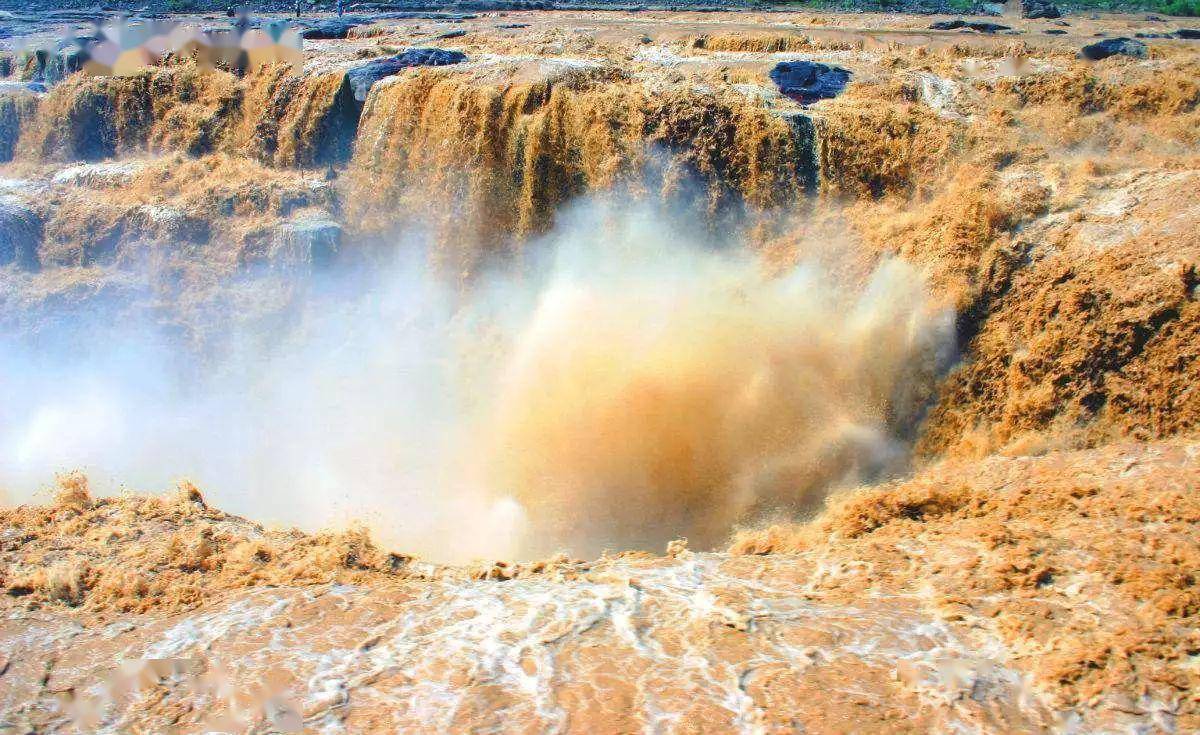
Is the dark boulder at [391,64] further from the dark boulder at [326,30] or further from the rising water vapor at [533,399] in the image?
the dark boulder at [326,30]

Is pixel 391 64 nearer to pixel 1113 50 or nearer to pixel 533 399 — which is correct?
pixel 533 399

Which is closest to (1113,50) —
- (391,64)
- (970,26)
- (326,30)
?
(970,26)

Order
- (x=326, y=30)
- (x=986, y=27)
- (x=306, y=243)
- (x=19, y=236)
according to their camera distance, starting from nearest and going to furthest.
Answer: (x=306, y=243)
(x=19, y=236)
(x=986, y=27)
(x=326, y=30)

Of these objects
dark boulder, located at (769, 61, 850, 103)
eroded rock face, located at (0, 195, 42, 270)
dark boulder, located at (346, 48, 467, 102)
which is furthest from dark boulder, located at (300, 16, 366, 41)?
dark boulder, located at (769, 61, 850, 103)

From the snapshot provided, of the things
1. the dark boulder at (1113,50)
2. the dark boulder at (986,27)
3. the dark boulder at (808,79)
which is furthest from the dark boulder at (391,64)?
the dark boulder at (1113,50)

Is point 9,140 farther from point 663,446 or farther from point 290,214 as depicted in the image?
point 663,446

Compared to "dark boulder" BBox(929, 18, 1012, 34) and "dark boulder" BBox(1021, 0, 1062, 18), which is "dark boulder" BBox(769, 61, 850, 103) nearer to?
"dark boulder" BBox(929, 18, 1012, 34)
